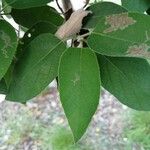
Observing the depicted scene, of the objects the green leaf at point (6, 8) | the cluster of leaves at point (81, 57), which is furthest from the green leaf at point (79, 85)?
the green leaf at point (6, 8)

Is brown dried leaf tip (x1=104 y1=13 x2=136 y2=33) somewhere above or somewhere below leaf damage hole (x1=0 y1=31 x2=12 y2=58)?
below

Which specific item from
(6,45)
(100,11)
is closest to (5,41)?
(6,45)

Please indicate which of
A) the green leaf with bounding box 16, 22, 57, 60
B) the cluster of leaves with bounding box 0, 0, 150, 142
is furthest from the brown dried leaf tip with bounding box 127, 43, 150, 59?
the green leaf with bounding box 16, 22, 57, 60

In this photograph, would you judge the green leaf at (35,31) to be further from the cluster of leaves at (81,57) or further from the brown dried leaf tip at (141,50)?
the brown dried leaf tip at (141,50)

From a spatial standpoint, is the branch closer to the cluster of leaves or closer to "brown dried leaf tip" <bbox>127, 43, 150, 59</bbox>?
the cluster of leaves

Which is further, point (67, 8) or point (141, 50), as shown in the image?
point (67, 8)

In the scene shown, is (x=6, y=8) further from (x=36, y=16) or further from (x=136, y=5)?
(x=136, y=5)
